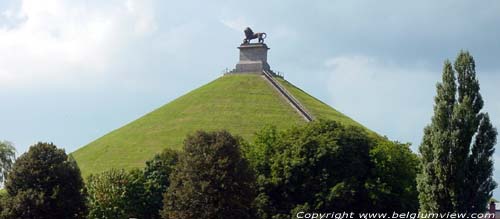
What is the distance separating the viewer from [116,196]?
7238 centimetres

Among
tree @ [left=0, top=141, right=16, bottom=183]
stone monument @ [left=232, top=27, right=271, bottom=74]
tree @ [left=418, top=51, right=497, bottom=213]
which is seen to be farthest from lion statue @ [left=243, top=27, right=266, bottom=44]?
tree @ [left=418, top=51, right=497, bottom=213]

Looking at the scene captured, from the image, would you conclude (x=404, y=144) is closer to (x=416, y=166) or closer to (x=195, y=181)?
(x=416, y=166)

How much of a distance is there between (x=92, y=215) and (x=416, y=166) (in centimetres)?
2868

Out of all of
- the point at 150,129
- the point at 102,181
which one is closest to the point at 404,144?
the point at 102,181

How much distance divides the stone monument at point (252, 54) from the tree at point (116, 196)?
212ft

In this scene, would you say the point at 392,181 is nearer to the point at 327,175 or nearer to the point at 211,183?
the point at 327,175

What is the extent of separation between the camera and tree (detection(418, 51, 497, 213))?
42344mm

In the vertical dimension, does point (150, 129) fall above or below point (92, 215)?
above

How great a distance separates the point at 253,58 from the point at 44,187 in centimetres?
7888

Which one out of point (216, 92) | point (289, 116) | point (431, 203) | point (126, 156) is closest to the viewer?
point (431, 203)

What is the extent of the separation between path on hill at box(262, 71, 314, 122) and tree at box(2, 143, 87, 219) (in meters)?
58.7

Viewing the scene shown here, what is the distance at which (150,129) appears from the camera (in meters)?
122

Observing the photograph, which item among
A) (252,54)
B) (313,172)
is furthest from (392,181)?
(252,54)

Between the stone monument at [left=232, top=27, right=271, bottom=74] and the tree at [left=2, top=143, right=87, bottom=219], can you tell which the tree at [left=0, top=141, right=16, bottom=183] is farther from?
the stone monument at [left=232, top=27, right=271, bottom=74]
